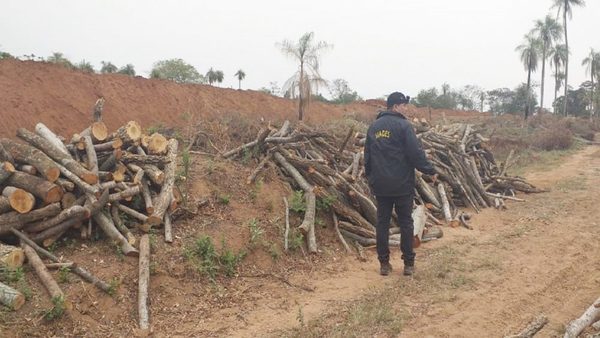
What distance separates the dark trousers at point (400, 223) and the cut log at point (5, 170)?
4.07 metres

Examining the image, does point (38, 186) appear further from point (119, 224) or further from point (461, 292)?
point (461, 292)

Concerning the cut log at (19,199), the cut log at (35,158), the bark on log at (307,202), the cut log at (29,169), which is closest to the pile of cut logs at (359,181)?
the bark on log at (307,202)

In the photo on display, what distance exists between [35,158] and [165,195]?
4.87 ft

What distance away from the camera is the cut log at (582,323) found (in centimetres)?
369

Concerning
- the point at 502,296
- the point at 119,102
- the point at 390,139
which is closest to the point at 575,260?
the point at 502,296

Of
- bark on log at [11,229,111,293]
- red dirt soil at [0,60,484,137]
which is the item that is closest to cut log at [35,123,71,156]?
bark on log at [11,229,111,293]

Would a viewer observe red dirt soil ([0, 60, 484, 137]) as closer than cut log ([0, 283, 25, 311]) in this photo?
No

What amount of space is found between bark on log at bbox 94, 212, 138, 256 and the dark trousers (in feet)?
9.10

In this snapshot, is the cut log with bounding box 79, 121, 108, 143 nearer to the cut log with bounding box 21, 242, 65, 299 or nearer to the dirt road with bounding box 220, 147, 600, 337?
the cut log with bounding box 21, 242, 65, 299

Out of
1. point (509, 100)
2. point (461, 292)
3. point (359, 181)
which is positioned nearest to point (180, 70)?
point (359, 181)

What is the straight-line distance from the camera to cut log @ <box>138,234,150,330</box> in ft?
14.0

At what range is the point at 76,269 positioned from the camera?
15.1 ft

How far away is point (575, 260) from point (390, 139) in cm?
290

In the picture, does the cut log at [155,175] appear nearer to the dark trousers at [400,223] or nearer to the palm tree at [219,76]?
the dark trousers at [400,223]
